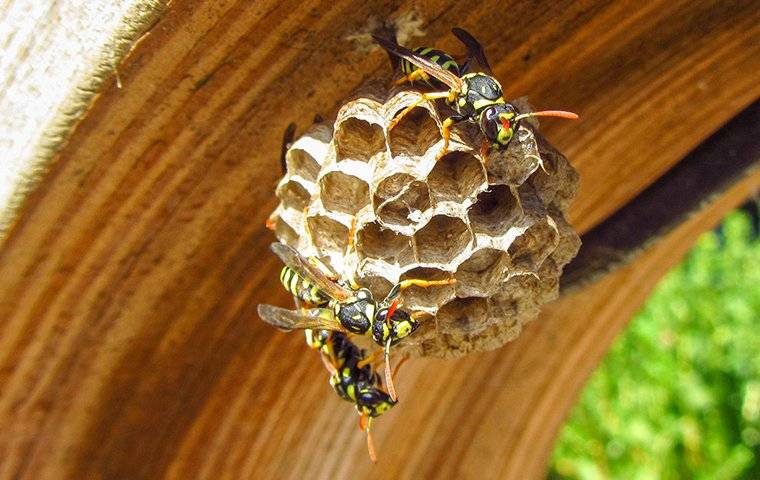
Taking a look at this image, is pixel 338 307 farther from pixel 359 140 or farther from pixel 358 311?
pixel 359 140

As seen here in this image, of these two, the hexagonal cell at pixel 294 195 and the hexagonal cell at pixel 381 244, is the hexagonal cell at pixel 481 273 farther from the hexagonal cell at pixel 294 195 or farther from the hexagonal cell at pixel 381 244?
the hexagonal cell at pixel 294 195

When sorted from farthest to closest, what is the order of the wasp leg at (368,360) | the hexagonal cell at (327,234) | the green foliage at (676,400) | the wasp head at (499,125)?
the green foliage at (676,400)
the wasp leg at (368,360)
the hexagonal cell at (327,234)
the wasp head at (499,125)

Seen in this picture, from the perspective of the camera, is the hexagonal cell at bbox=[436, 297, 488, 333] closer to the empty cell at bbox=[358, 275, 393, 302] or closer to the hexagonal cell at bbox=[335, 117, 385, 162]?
the empty cell at bbox=[358, 275, 393, 302]

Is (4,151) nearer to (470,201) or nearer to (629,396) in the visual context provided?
(470,201)

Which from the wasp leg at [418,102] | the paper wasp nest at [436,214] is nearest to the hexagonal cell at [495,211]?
the paper wasp nest at [436,214]

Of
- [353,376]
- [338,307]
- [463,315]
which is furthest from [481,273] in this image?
[353,376]

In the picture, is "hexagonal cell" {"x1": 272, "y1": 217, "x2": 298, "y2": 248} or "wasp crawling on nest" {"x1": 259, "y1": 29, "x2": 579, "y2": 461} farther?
"hexagonal cell" {"x1": 272, "y1": 217, "x2": 298, "y2": 248}

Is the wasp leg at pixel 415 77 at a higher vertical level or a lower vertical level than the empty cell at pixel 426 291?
higher

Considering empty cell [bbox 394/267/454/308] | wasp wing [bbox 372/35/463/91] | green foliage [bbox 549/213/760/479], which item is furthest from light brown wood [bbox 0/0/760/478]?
green foliage [bbox 549/213/760/479]
